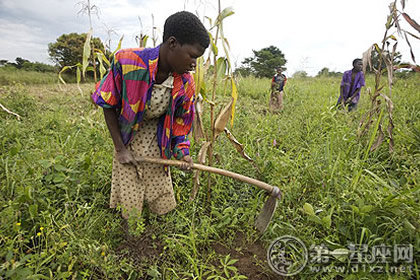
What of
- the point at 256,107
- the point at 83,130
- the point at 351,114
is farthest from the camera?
the point at 256,107

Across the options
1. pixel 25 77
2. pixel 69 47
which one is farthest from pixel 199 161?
pixel 69 47

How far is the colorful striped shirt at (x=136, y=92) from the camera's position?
127 centimetres

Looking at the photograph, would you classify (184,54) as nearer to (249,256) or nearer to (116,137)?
(116,137)

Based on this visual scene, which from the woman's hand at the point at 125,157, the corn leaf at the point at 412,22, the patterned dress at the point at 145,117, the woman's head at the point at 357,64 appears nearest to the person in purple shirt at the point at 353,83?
the woman's head at the point at 357,64

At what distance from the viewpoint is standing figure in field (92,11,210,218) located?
1.21 metres

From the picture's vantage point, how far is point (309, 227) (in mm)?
1551

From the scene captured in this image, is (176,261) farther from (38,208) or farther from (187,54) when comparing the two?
(187,54)

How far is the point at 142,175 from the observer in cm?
158

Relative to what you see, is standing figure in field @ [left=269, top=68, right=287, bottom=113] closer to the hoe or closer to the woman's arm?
the hoe

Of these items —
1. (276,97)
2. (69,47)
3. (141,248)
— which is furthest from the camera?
(69,47)

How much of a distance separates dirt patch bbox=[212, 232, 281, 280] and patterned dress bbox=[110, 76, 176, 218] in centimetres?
56

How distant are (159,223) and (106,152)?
871 millimetres

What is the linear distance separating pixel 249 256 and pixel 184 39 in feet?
4.39

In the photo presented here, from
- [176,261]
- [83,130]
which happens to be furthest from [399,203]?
[83,130]
